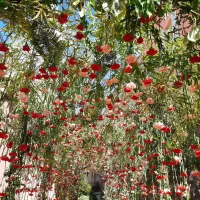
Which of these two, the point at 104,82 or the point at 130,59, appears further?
the point at 104,82

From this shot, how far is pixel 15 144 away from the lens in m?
3.48

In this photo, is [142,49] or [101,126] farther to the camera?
[101,126]

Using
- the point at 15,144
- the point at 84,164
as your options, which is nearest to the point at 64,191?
the point at 84,164

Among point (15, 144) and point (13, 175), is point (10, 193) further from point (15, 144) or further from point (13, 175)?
point (15, 144)

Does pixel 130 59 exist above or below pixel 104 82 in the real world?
below

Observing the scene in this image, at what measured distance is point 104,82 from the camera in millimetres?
3355

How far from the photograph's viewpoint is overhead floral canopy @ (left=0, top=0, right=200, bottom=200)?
1645mm

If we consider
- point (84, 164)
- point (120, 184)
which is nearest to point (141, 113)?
point (120, 184)

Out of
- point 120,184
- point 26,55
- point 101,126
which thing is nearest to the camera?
point 26,55

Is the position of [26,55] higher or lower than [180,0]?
higher

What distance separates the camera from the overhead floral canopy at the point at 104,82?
1.64m

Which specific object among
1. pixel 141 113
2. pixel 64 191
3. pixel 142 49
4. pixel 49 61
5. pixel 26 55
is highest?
pixel 142 49

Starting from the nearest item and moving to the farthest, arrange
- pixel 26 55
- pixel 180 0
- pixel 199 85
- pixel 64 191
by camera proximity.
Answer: pixel 180 0 → pixel 199 85 → pixel 26 55 → pixel 64 191

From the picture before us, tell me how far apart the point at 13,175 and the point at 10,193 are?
0.26 meters
